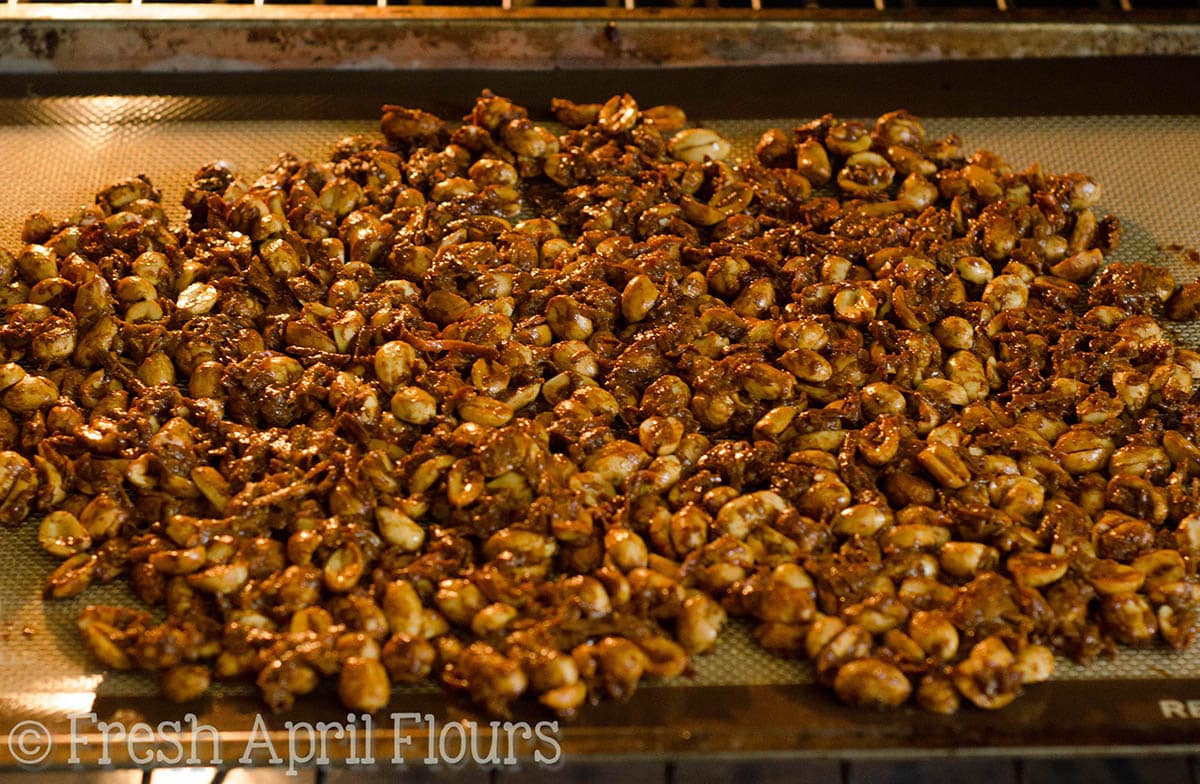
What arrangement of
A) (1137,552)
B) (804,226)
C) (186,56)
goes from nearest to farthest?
(1137,552) → (804,226) → (186,56)

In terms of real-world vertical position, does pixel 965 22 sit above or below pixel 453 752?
above

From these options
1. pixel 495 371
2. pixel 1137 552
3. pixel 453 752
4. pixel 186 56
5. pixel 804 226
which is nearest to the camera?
pixel 453 752

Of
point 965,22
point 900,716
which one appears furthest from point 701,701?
point 965,22

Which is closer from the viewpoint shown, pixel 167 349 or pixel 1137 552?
pixel 1137 552

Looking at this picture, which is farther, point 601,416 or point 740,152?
point 740,152

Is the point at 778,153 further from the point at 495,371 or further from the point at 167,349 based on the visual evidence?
the point at 167,349
